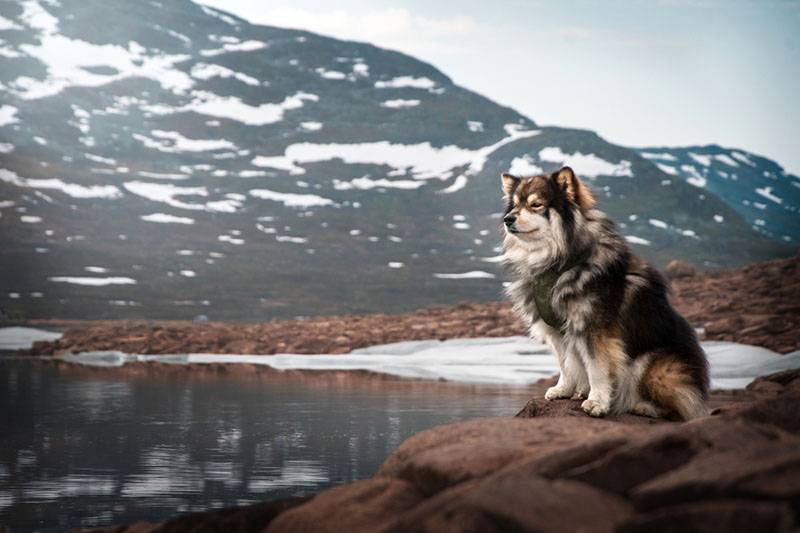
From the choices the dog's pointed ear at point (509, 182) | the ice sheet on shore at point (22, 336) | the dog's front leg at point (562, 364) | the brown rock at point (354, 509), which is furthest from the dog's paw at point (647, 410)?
the ice sheet on shore at point (22, 336)

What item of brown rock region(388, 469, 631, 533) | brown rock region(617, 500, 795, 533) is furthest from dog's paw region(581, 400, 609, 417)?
brown rock region(617, 500, 795, 533)

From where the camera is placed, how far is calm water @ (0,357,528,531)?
217 inches

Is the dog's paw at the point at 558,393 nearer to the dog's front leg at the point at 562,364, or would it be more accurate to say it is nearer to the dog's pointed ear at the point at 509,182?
the dog's front leg at the point at 562,364

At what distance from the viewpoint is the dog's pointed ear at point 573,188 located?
4.93m

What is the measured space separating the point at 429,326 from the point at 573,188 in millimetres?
15737

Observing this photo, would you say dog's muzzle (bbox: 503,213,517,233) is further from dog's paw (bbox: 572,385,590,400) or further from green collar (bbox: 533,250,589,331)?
dog's paw (bbox: 572,385,590,400)

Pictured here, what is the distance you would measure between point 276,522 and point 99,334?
66.9ft

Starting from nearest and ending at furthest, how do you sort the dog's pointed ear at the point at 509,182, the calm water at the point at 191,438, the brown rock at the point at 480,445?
the brown rock at the point at 480,445 → the dog's pointed ear at the point at 509,182 → the calm water at the point at 191,438

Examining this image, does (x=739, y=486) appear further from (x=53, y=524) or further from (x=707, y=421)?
(x=53, y=524)

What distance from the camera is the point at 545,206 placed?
16.4 ft

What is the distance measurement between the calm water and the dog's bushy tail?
1930 mm

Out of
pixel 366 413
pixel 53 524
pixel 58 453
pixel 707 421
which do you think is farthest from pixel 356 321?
pixel 707 421

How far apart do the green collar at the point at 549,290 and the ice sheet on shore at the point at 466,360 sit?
774 centimetres

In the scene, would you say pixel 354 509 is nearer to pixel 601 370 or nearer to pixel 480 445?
pixel 480 445
